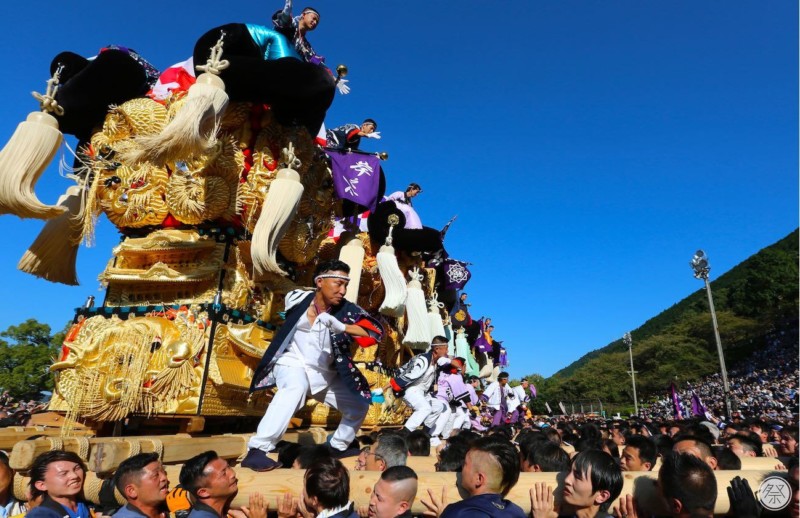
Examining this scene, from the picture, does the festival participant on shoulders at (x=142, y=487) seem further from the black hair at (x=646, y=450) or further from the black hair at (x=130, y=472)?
the black hair at (x=646, y=450)

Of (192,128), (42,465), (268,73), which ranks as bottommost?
(42,465)

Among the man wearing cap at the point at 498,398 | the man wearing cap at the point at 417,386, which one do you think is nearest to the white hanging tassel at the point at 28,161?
the man wearing cap at the point at 417,386

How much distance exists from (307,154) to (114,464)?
188 inches

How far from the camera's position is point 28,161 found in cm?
464

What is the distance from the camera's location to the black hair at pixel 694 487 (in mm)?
2186

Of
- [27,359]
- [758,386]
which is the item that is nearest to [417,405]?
[27,359]

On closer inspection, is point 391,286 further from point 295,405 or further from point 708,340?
point 708,340

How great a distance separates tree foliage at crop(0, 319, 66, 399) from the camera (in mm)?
24031

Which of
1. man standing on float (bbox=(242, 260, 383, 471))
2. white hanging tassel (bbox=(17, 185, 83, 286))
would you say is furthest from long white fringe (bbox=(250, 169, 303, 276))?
white hanging tassel (bbox=(17, 185, 83, 286))

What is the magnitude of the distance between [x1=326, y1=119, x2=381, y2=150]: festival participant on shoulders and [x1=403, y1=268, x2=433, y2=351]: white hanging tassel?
335 cm

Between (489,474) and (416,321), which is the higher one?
(416,321)

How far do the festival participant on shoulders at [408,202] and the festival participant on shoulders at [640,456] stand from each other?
8.31 meters

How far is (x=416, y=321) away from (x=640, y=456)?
661 centimetres

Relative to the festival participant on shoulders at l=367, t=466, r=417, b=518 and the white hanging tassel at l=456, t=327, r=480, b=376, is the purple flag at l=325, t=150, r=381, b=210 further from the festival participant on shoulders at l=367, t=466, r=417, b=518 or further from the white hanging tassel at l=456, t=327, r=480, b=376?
the white hanging tassel at l=456, t=327, r=480, b=376
